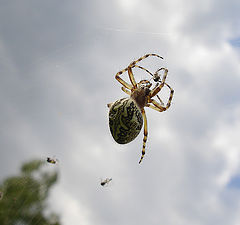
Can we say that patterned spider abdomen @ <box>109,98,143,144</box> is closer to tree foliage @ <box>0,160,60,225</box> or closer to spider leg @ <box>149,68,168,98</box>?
spider leg @ <box>149,68,168,98</box>

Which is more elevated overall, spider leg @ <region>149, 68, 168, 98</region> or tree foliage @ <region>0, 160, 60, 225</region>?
spider leg @ <region>149, 68, 168, 98</region>

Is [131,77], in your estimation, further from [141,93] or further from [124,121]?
[124,121]

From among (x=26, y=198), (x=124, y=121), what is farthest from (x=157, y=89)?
(x=26, y=198)

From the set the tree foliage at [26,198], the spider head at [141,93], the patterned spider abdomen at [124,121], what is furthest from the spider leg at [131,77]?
the tree foliage at [26,198]

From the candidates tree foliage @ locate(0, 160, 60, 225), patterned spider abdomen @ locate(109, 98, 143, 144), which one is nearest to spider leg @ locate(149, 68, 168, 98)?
patterned spider abdomen @ locate(109, 98, 143, 144)

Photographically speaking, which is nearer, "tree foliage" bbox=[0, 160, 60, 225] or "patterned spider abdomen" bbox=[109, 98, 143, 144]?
"patterned spider abdomen" bbox=[109, 98, 143, 144]

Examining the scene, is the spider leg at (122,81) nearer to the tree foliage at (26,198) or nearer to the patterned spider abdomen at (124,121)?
the patterned spider abdomen at (124,121)
